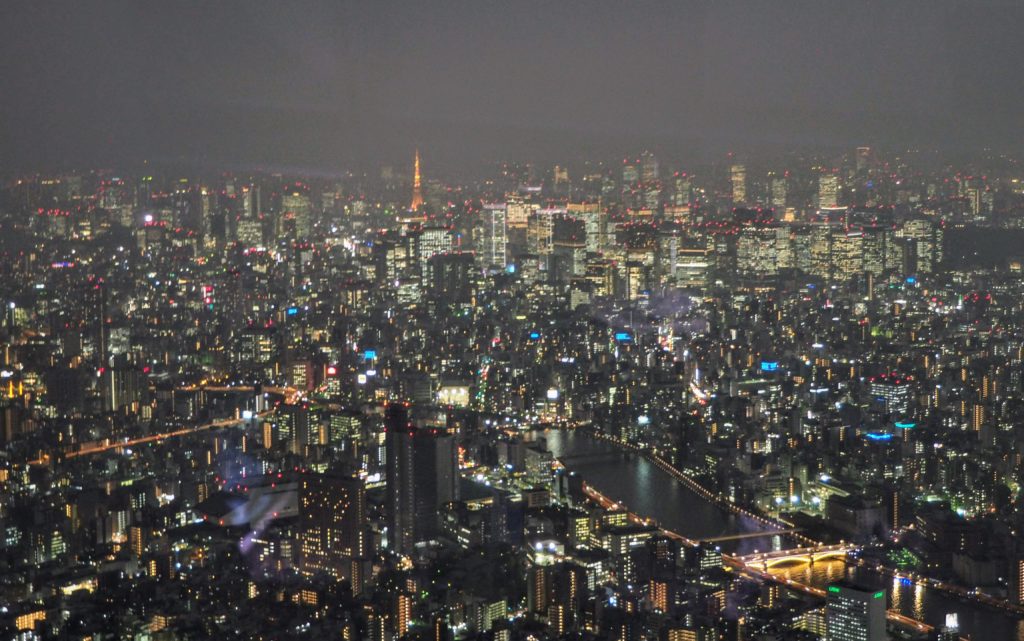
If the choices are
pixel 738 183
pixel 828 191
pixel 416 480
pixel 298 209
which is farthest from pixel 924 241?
pixel 298 209

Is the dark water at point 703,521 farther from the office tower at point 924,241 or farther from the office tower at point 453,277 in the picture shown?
the office tower at point 924,241

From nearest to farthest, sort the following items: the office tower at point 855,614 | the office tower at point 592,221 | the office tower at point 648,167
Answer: the office tower at point 855,614
the office tower at point 648,167
the office tower at point 592,221

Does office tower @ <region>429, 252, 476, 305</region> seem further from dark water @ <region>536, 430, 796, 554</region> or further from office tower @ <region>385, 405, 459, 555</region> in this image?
office tower @ <region>385, 405, 459, 555</region>

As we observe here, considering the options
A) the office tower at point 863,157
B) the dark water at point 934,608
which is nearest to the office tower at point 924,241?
the office tower at point 863,157

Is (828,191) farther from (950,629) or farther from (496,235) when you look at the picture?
(950,629)

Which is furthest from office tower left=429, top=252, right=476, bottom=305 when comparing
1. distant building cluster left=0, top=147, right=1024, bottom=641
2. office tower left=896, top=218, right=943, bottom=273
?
office tower left=896, top=218, right=943, bottom=273

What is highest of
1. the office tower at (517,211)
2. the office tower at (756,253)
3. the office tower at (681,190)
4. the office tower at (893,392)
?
the office tower at (681,190)

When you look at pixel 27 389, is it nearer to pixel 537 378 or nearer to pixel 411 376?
pixel 411 376
